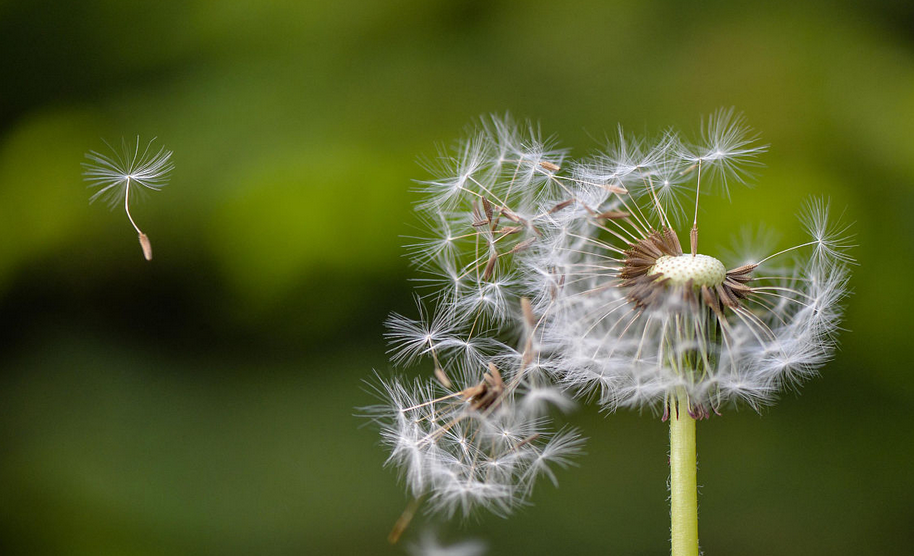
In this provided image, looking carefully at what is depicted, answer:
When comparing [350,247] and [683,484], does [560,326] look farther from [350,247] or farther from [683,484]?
[350,247]

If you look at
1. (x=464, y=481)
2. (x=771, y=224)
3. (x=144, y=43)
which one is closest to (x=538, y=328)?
(x=464, y=481)

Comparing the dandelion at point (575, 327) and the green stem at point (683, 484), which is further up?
the dandelion at point (575, 327)

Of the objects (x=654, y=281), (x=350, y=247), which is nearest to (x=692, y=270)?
(x=654, y=281)

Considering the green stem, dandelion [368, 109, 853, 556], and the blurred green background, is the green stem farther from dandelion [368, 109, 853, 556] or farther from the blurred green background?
the blurred green background

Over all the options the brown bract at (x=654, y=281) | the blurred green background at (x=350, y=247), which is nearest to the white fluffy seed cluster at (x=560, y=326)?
the brown bract at (x=654, y=281)

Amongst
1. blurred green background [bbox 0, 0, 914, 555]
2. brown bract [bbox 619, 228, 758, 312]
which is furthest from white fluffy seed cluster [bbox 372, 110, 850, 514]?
blurred green background [bbox 0, 0, 914, 555]

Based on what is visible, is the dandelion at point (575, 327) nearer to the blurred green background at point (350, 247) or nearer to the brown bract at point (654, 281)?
the brown bract at point (654, 281)

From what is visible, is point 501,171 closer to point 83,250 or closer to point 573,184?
point 573,184
